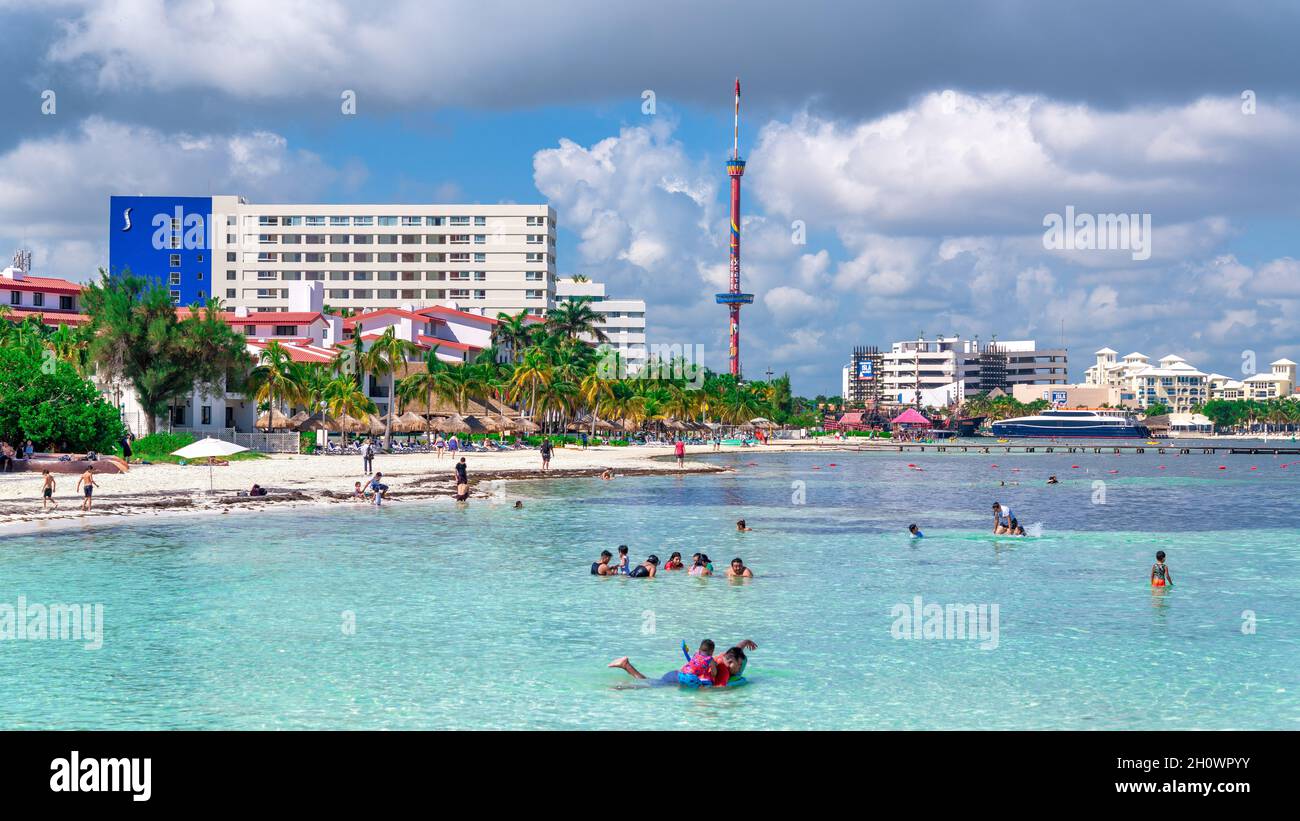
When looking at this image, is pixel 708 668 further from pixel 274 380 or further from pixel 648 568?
pixel 274 380

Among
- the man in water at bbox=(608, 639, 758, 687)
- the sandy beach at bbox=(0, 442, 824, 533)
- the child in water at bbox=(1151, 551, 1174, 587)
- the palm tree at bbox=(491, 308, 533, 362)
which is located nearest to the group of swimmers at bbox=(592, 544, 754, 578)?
the child in water at bbox=(1151, 551, 1174, 587)

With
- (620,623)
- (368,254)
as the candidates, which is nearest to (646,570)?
(620,623)

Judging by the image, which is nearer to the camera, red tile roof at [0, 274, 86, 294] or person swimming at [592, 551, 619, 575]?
person swimming at [592, 551, 619, 575]

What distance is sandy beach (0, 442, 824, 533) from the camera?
40.2m

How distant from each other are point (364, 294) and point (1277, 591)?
150166mm

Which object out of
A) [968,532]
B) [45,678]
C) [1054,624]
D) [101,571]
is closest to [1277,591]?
[1054,624]

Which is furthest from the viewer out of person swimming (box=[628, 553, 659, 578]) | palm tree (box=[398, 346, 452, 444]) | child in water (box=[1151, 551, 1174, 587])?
palm tree (box=[398, 346, 452, 444])

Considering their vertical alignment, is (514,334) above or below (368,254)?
below

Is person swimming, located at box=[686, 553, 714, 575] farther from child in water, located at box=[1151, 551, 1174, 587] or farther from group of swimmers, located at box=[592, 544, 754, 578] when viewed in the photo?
child in water, located at box=[1151, 551, 1174, 587]

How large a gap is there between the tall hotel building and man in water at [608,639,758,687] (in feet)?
493

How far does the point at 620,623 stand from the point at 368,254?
15041 cm

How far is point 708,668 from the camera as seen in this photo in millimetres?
17625
